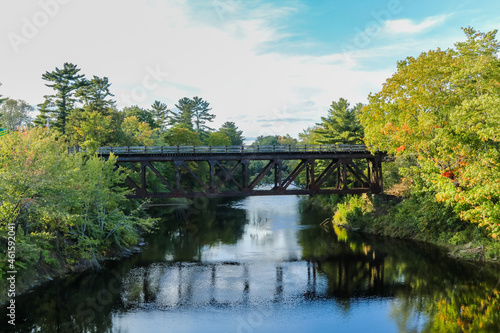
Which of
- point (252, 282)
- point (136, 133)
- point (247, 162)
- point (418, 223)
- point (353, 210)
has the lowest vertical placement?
point (252, 282)

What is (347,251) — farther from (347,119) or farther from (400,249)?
(347,119)

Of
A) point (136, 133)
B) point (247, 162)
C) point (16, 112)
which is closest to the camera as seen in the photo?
point (247, 162)

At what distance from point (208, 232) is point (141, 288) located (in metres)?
20.5

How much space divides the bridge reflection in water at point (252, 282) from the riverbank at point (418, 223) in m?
7.82

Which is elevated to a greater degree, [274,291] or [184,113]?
[184,113]

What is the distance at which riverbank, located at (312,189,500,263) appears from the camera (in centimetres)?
3241

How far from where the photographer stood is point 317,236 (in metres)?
43.1

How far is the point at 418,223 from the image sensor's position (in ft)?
Result: 129

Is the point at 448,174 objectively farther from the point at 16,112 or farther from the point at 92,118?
the point at 16,112

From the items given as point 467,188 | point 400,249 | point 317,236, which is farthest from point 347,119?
point 467,188

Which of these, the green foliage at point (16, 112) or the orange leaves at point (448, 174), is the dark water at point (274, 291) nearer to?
the orange leaves at point (448, 174)

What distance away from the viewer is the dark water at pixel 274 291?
2112 cm

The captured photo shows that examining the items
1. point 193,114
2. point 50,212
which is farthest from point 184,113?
point 50,212

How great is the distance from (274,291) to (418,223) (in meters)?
20.7
